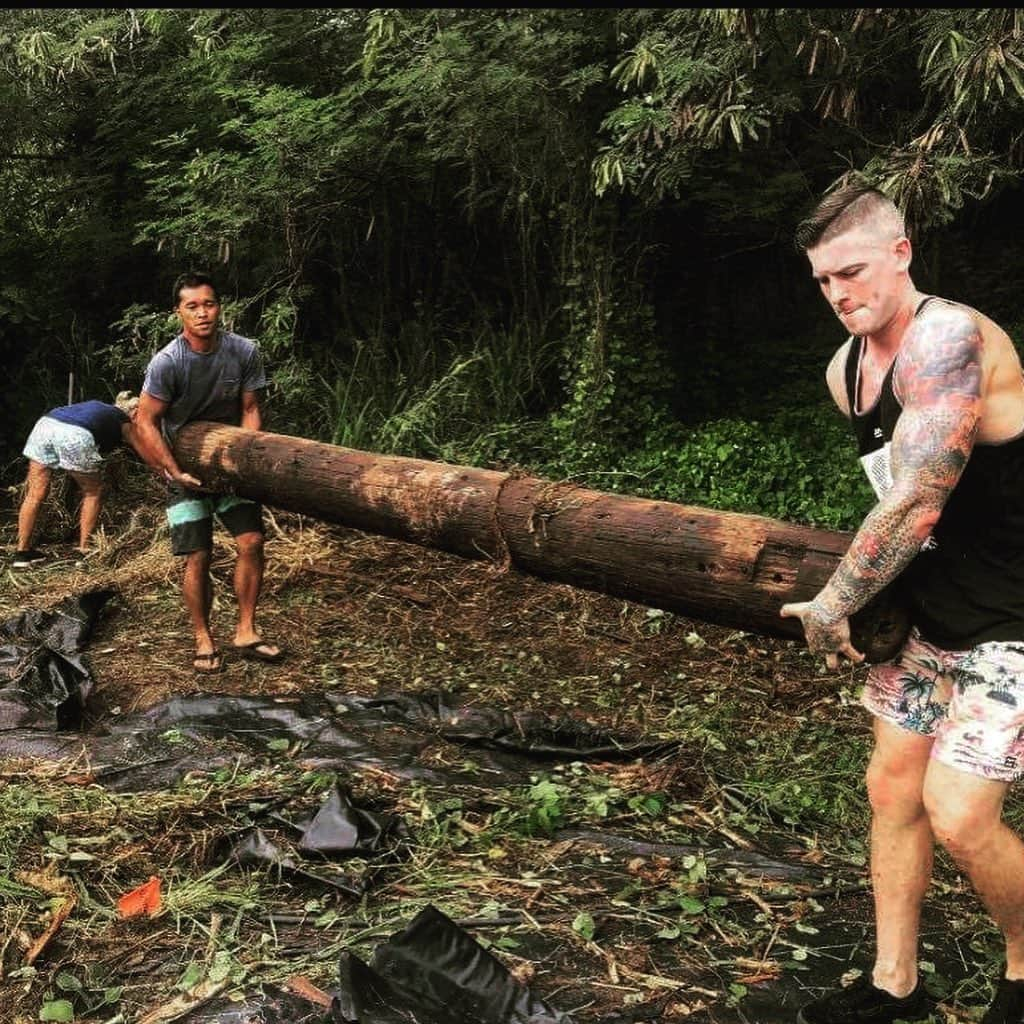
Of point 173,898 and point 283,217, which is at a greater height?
point 283,217

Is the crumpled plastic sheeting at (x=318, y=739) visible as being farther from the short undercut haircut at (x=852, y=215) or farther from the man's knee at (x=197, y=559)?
the short undercut haircut at (x=852, y=215)

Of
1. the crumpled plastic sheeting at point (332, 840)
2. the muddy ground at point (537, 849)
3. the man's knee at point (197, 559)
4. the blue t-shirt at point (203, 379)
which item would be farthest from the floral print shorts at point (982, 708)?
the blue t-shirt at point (203, 379)

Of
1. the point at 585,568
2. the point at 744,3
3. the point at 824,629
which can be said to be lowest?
the point at 585,568

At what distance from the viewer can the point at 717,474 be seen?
8.20 meters

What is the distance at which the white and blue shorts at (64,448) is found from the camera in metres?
8.23

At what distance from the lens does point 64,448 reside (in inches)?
324

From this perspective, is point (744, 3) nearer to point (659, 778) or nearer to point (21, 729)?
point (659, 778)

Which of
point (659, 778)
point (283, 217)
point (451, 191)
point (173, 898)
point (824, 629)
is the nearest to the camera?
point (824, 629)

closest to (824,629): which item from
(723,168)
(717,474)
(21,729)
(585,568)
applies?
(585,568)

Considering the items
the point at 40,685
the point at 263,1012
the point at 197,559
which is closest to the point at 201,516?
the point at 197,559

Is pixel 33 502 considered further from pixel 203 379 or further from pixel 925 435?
pixel 925 435

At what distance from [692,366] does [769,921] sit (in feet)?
25.0

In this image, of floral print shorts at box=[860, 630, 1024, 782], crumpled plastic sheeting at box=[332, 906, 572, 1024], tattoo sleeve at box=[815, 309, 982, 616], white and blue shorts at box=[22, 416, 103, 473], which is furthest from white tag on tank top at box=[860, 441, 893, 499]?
white and blue shorts at box=[22, 416, 103, 473]

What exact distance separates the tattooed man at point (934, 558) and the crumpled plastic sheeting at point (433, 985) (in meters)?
0.74
